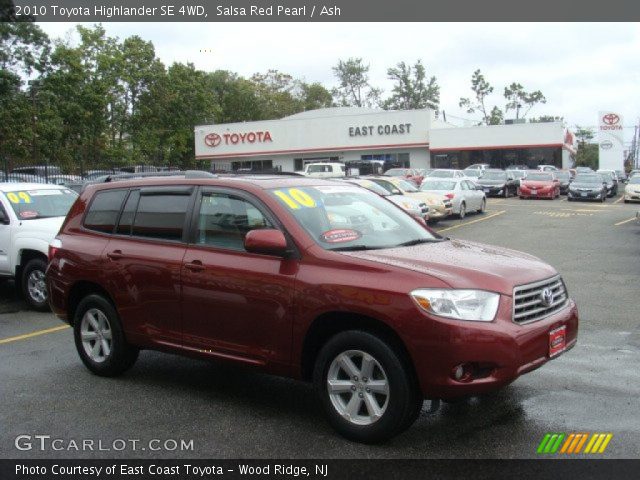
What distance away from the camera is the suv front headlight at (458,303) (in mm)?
4391

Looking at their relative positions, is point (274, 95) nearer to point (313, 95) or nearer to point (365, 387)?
point (313, 95)

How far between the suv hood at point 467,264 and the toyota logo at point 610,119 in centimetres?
7422

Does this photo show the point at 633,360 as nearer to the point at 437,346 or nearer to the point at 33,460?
the point at 437,346

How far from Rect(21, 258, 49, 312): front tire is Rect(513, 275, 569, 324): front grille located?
728 cm

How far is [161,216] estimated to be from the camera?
5977 mm

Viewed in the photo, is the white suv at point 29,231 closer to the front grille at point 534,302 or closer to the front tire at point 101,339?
the front tire at point 101,339

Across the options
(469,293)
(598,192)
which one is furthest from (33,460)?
(598,192)

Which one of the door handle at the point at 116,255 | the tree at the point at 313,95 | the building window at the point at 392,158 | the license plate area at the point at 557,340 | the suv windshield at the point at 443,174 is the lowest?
the license plate area at the point at 557,340

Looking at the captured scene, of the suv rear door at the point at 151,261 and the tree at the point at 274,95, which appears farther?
the tree at the point at 274,95

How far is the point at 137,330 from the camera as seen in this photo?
19.6 feet

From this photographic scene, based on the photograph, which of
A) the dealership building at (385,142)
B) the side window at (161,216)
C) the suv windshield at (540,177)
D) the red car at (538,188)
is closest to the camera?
the side window at (161,216)

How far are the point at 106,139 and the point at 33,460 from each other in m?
52.9

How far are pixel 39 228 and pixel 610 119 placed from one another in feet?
240

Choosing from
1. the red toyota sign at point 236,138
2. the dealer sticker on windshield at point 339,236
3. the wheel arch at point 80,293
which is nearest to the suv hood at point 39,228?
the wheel arch at point 80,293
